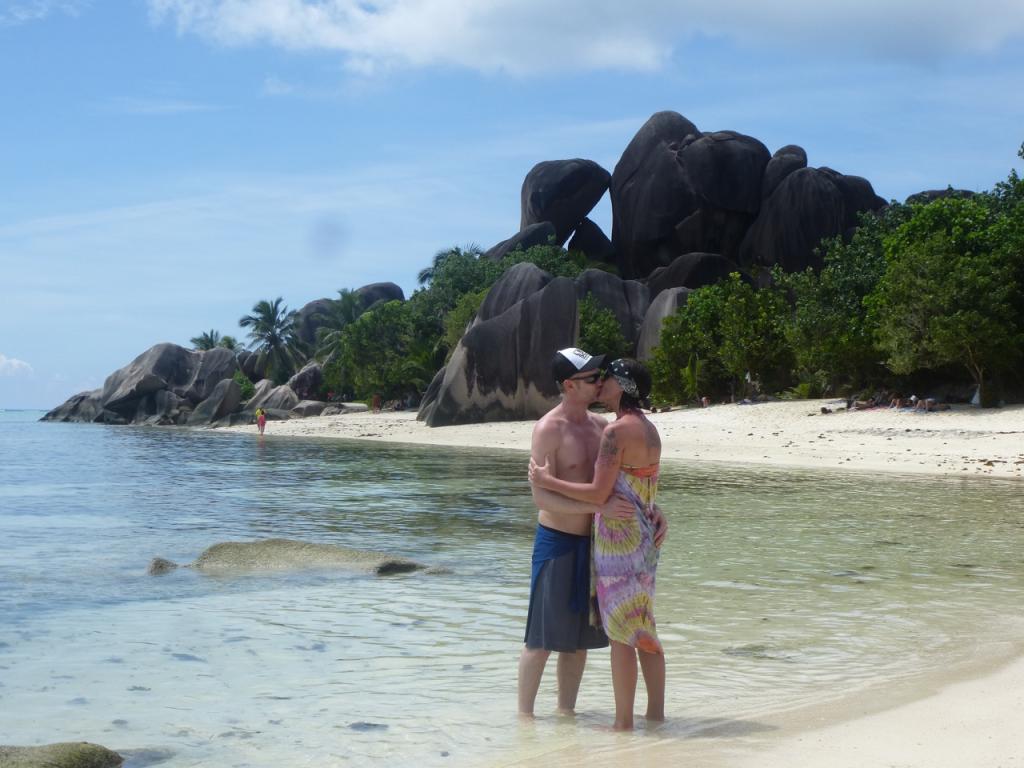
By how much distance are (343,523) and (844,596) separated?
292 inches

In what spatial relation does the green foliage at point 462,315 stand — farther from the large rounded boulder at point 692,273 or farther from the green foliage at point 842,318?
the green foliage at point 842,318

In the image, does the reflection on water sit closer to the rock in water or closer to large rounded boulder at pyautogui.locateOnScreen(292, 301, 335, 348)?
the rock in water

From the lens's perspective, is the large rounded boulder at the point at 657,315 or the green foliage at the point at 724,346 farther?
the large rounded boulder at the point at 657,315

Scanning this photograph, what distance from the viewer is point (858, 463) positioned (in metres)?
21.4

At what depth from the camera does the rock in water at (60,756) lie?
4.40 m

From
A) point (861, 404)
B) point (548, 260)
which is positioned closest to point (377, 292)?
point (548, 260)

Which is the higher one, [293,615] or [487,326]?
[487,326]

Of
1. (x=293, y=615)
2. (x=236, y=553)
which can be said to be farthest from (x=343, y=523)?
(x=293, y=615)

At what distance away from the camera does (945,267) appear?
27844 millimetres

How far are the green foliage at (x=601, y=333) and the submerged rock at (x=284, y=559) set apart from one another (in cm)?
3404

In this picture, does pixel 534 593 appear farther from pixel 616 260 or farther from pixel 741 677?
pixel 616 260

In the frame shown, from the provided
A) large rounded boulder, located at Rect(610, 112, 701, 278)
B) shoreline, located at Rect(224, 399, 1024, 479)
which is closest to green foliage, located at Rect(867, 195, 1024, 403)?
shoreline, located at Rect(224, 399, 1024, 479)

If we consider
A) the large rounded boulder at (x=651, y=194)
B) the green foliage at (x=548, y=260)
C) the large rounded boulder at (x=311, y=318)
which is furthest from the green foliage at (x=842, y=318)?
the large rounded boulder at (x=311, y=318)

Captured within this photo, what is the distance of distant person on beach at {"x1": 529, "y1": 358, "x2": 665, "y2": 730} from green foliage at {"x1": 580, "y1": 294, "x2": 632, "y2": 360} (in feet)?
129
